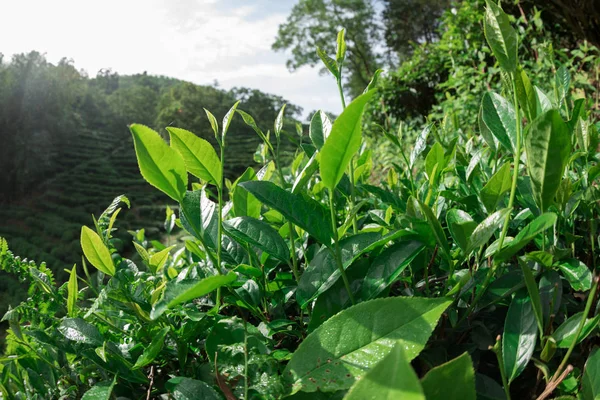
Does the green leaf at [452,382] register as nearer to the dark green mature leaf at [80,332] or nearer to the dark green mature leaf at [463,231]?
the dark green mature leaf at [463,231]

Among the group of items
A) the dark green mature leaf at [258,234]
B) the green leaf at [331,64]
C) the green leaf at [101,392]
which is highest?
the green leaf at [331,64]

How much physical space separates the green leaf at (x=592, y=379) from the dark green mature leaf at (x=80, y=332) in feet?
1.37

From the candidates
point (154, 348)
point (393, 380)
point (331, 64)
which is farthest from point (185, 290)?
point (331, 64)

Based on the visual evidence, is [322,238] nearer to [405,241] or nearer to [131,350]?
[405,241]

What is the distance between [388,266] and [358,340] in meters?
0.10

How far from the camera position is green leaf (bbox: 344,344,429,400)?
0.20 meters

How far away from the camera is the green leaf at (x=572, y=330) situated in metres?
0.36

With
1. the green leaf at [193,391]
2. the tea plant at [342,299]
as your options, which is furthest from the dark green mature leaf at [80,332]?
the green leaf at [193,391]

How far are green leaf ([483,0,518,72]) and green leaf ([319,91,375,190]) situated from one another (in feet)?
0.42

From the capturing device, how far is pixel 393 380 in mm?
203

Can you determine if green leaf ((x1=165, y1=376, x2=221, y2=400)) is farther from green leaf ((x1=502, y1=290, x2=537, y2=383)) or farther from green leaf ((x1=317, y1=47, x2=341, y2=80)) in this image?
green leaf ((x1=317, y1=47, x2=341, y2=80))

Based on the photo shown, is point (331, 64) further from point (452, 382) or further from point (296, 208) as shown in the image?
point (452, 382)

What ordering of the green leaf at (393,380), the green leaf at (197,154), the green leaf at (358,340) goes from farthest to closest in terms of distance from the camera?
the green leaf at (197,154) → the green leaf at (358,340) → the green leaf at (393,380)

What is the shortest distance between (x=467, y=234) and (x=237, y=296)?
0.23 meters
